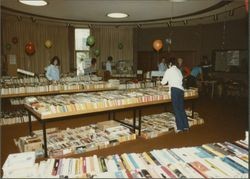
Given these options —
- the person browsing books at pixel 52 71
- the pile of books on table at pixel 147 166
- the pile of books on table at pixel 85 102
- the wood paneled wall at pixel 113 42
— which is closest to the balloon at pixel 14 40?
the person browsing books at pixel 52 71

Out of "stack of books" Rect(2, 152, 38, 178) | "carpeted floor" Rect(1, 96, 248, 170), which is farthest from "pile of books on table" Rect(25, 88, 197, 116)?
"stack of books" Rect(2, 152, 38, 178)

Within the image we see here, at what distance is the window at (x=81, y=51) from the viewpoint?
13008 millimetres

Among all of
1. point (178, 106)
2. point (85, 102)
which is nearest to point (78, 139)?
point (85, 102)

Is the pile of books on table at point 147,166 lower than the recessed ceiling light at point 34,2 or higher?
lower

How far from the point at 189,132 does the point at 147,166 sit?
403 cm

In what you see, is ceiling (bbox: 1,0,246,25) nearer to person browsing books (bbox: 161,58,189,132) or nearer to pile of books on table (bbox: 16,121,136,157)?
person browsing books (bbox: 161,58,189,132)

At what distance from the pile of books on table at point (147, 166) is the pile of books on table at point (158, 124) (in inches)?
121

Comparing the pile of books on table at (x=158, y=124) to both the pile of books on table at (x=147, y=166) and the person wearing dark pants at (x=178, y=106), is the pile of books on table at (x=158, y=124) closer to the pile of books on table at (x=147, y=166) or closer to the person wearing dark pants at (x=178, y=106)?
the person wearing dark pants at (x=178, y=106)

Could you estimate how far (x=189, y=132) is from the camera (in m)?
5.99

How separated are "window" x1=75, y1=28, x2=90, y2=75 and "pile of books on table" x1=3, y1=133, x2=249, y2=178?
11.1 m

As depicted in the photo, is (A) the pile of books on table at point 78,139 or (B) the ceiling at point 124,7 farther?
(B) the ceiling at point 124,7

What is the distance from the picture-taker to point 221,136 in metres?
5.69

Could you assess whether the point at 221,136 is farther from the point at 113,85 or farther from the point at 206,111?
the point at 113,85

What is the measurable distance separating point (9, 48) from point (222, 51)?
375 inches
